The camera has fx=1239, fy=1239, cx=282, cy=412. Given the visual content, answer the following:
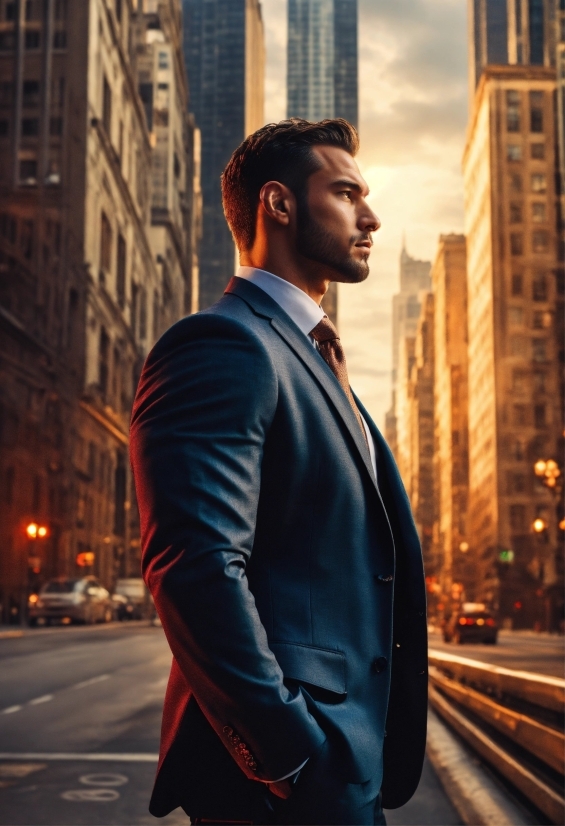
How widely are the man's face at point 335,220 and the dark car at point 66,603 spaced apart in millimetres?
35295

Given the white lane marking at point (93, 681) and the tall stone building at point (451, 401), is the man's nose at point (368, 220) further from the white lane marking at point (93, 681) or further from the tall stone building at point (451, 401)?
the tall stone building at point (451, 401)

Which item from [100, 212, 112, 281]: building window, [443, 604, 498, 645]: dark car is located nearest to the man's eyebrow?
[443, 604, 498, 645]: dark car

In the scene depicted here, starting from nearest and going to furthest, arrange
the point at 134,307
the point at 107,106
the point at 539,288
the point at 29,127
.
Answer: the point at 29,127 < the point at 107,106 < the point at 134,307 < the point at 539,288

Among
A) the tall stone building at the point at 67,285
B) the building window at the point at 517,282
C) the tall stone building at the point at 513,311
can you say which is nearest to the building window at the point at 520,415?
the tall stone building at the point at 513,311

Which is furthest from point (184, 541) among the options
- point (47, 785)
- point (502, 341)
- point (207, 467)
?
point (502, 341)

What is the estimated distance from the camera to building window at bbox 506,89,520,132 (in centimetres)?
10762

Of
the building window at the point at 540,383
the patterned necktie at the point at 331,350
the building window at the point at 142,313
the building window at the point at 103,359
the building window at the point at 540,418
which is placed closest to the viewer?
the patterned necktie at the point at 331,350

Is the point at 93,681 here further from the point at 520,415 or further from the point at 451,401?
the point at 451,401

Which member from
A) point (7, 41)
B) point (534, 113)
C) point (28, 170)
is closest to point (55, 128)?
point (28, 170)

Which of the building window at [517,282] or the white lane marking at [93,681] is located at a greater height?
the building window at [517,282]

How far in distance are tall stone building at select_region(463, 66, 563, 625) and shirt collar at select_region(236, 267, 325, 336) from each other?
92095mm

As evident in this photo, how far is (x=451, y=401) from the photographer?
143m

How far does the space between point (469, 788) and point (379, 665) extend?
4.93m

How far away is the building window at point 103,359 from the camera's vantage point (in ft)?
255
